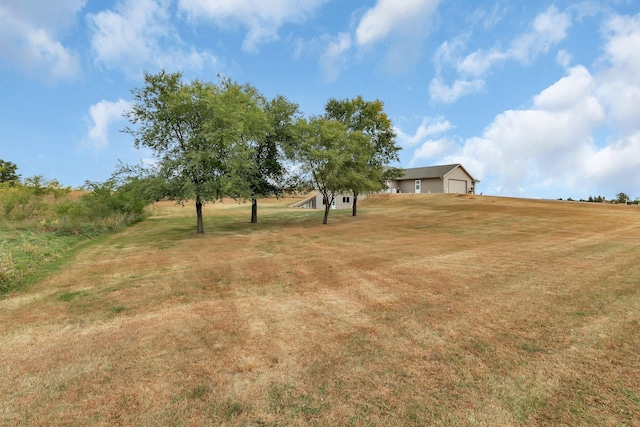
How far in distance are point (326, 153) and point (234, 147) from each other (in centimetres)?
680

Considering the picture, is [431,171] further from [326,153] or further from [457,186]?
[326,153]

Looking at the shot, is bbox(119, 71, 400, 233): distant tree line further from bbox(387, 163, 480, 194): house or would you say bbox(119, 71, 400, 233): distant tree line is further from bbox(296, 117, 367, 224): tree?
bbox(387, 163, 480, 194): house

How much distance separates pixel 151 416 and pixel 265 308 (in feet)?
11.7

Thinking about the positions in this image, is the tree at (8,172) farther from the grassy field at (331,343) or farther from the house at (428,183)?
the grassy field at (331,343)

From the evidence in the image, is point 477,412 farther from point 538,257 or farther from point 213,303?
point 538,257

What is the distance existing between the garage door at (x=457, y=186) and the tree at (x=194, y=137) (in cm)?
3606

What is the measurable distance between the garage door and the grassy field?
3749 cm

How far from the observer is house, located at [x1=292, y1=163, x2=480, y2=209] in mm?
46688

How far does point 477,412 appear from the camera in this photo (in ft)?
12.1

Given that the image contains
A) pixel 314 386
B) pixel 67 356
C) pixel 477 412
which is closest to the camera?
pixel 477 412

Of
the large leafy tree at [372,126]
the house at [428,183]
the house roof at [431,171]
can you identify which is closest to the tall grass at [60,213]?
the large leafy tree at [372,126]

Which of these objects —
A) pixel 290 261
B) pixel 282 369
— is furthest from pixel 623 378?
pixel 290 261

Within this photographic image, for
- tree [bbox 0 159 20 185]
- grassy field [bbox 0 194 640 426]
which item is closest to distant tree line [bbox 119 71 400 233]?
grassy field [bbox 0 194 640 426]

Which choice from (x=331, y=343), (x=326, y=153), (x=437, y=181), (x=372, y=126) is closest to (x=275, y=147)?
(x=326, y=153)
